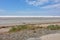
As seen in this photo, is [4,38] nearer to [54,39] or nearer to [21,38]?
[21,38]

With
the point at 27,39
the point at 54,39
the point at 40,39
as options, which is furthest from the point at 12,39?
the point at 54,39

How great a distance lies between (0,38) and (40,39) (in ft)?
9.50

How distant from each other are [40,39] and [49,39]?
62 cm

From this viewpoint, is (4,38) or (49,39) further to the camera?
(4,38)

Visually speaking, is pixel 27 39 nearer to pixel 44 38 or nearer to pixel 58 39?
pixel 44 38

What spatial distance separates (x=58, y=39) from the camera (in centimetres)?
1203

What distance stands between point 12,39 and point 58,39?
3.22m

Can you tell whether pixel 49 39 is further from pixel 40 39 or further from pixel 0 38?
pixel 0 38

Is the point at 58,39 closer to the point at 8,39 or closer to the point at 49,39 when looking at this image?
the point at 49,39

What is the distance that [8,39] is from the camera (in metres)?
12.5

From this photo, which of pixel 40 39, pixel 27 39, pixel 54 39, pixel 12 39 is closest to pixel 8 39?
pixel 12 39

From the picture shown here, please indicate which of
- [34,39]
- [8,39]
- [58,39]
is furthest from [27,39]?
[58,39]

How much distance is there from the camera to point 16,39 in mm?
12375

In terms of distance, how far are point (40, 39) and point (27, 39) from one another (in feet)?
2.99
